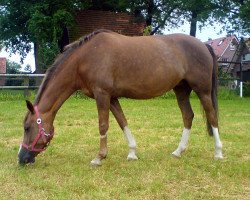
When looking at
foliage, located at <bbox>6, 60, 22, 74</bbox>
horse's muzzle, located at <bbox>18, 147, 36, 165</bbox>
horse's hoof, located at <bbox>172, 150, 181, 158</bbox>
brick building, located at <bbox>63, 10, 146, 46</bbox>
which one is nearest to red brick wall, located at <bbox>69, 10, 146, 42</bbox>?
brick building, located at <bbox>63, 10, 146, 46</bbox>

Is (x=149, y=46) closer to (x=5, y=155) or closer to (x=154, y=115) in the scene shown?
(x=5, y=155)

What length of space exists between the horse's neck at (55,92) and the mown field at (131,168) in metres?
0.79

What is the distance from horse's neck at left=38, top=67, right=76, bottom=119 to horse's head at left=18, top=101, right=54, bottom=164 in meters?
0.16

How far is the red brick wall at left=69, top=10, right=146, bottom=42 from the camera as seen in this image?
27094mm

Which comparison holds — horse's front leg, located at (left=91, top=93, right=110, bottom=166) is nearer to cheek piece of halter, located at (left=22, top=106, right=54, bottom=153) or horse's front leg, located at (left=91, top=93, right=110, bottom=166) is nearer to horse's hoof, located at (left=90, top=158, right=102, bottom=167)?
horse's hoof, located at (left=90, top=158, right=102, bottom=167)

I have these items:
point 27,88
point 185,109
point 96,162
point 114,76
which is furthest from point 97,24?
point 96,162

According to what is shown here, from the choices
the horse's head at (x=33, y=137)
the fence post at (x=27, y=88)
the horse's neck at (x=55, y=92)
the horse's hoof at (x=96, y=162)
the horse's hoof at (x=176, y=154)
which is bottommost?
the fence post at (x=27, y=88)

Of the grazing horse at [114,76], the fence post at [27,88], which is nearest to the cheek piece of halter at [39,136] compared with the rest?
the grazing horse at [114,76]

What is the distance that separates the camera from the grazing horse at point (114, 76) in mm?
5250

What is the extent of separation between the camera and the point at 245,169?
5.01 meters

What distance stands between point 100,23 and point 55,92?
73.8 ft

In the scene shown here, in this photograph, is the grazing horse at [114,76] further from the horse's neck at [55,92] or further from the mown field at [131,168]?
Answer: the mown field at [131,168]

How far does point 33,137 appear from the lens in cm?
516

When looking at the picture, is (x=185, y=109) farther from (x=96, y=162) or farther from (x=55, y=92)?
(x=55, y=92)
